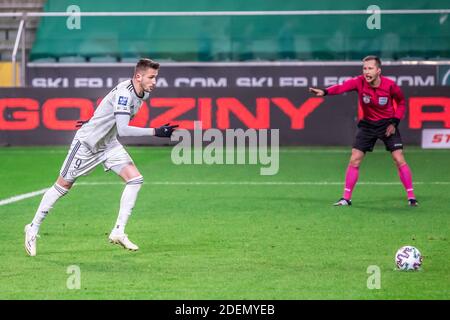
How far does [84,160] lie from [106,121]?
450 mm

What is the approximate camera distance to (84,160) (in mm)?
10617

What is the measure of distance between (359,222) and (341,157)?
8908mm

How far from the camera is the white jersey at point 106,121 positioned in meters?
10.3

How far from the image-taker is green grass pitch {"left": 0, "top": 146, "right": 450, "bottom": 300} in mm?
8422

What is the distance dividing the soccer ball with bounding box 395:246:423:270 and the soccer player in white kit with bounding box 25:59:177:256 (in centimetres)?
262

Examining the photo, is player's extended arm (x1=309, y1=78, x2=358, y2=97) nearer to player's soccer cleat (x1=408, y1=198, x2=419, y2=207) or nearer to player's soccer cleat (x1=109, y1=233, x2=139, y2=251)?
player's soccer cleat (x1=408, y1=198, x2=419, y2=207)

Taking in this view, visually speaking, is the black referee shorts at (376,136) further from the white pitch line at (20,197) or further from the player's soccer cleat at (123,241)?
the player's soccer cleat at (123,241)

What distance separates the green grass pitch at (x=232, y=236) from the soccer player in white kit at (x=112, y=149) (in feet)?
0.93

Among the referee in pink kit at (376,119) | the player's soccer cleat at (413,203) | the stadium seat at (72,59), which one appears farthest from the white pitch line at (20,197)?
the stadium seat at (72,59)
